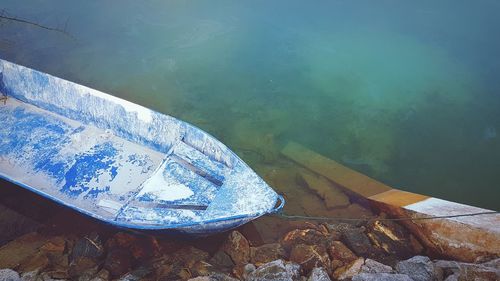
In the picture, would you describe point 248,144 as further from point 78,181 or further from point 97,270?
point 97,270

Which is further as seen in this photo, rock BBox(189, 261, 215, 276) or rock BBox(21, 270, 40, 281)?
rock BBox(189, 261, 215, 276)

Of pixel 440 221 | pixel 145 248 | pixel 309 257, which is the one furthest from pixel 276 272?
pixel 440 221

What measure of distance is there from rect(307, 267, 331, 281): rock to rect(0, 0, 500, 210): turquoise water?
187cm

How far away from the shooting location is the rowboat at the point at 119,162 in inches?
148

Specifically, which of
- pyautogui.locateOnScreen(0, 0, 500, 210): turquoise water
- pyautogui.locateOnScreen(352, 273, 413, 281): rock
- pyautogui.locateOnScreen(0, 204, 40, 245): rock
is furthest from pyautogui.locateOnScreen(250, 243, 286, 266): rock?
pyautogui.locateOnScreen(0, 204, 40, 245): rock

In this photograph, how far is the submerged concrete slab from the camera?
356 cm

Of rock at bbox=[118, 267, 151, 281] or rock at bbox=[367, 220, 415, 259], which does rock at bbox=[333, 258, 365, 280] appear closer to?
rock at bbox=[367, 220, 415, 259]

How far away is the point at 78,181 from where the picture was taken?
468cm

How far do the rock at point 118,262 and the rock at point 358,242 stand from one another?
9.22 feet

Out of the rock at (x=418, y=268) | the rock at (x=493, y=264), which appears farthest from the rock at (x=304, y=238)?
the rock at (x=493, y=264)

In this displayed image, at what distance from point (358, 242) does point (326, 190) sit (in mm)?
1271

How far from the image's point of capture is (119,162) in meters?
4.94

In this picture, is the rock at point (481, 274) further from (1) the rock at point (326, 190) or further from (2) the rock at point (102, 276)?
(2) the rock at point (102, 276)

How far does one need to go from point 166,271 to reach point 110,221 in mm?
903
